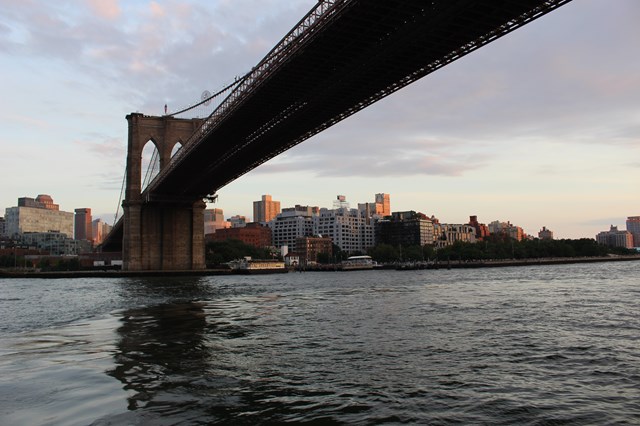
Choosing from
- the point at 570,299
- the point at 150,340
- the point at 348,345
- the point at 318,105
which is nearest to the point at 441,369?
the point at 348,345

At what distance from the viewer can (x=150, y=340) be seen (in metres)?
13.4

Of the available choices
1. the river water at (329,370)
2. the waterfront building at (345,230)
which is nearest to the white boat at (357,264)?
the waterfront building at (345,230)

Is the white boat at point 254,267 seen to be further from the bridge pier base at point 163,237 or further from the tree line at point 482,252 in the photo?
the tree line at point 482,252

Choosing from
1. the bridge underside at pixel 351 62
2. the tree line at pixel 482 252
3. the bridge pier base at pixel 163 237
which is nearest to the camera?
the bridge underside at pixel 351 62

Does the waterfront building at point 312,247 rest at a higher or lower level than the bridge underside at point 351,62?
lower

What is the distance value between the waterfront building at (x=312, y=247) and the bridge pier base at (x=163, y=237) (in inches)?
3394

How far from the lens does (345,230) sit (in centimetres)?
18862

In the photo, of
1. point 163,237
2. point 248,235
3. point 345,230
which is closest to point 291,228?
point 345,230

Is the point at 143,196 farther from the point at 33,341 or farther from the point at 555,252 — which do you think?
the point at 555,252

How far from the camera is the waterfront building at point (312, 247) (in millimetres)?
159375

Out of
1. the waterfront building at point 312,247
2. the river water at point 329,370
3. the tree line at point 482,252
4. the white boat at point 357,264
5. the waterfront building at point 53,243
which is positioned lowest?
the river water at point 329,370

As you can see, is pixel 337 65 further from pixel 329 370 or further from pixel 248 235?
pixel 248 235

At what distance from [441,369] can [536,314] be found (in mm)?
9923

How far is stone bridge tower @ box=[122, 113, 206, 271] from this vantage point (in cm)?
6675
